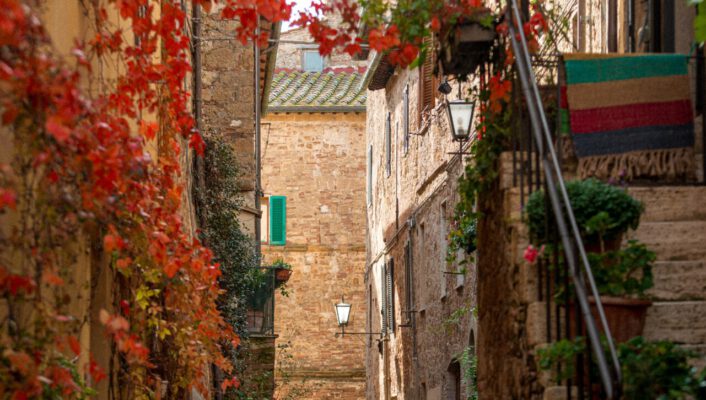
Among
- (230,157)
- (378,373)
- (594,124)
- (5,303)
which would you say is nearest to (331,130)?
(378,373)

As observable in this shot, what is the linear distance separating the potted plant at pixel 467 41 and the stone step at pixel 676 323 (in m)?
2.05

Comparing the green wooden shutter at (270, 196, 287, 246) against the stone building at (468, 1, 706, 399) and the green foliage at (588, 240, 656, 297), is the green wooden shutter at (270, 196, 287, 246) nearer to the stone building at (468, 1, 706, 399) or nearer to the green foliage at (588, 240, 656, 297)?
the stone building at (468, 1, 706, 399)

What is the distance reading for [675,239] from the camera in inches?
301

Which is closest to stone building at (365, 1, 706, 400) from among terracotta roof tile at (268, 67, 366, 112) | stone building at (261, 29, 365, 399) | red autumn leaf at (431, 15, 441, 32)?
red autumn leaf at (431, 15, 441, 32)

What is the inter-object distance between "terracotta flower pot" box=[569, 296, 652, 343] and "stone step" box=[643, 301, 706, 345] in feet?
0.57

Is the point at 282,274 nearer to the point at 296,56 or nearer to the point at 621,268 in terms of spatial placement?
the point at 621,268

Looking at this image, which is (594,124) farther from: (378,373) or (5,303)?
(378,373)

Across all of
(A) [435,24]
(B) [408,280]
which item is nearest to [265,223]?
(B) [408,280]

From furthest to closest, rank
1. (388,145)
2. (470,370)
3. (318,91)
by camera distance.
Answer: (318,91)
(388,145)
(470,370)

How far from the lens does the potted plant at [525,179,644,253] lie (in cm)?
689

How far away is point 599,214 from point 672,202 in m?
1.19

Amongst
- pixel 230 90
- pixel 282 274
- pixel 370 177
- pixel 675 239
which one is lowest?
pixel 282 274

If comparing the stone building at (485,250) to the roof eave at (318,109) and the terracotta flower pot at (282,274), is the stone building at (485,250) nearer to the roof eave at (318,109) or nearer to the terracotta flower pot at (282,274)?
the terracotta flower pot at (282,274)

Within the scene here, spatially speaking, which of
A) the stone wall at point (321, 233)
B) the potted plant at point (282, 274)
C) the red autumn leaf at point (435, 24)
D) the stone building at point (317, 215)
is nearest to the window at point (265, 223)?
the stone building at point (317, 215)
